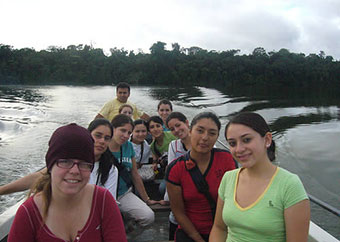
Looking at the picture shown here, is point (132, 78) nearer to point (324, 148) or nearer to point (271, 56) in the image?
point (271, 56)

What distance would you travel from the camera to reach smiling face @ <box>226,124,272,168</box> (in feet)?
4.89

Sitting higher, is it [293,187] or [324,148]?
[293,187]

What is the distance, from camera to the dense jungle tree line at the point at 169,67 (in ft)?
179

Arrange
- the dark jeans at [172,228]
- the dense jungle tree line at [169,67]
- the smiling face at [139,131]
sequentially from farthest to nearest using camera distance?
the dense jungle tree line at [169,67], the smiling face at [139,131], the dark jeans at [172,228]

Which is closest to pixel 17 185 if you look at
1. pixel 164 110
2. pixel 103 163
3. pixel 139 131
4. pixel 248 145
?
pixel 103 163

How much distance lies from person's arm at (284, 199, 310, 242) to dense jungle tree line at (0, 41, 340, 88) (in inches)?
2173

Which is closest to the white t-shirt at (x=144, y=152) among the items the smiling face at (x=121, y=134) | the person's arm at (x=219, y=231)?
the smiling face at (x=121, y=134)

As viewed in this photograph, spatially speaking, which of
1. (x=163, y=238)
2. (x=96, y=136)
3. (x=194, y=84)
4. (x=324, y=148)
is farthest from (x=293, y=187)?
(x=194, y=84)

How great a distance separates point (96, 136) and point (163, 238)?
4.64ft

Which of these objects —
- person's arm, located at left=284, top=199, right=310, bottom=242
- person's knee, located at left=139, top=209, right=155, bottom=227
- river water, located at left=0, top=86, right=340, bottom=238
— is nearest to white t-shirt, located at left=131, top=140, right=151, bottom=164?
person's knee, located at left=139, top=209, right=155, bottom=227

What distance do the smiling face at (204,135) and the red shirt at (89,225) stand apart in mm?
795

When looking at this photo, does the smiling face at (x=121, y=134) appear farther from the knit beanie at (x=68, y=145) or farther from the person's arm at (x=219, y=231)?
the knit beanie at (x=68, y=145)

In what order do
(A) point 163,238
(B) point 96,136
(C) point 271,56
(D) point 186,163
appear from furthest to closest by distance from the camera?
(C) point 271,56 < (A) point 163,238 < (B) point 96,136 < (D) point 186,163

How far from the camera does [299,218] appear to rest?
1.33 m
